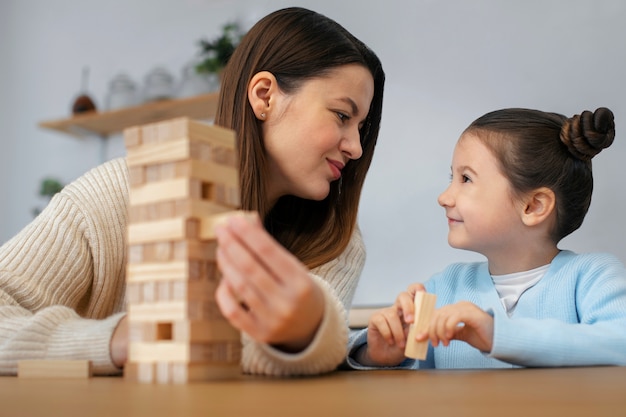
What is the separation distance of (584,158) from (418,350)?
2.64 feet

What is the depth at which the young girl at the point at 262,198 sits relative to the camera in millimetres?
952

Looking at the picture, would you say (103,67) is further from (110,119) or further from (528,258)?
(528,258)

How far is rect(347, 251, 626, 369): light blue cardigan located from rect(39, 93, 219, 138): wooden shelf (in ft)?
5.69

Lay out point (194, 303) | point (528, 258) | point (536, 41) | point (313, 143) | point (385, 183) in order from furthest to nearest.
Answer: point (385, 183)
point (536, 41)
point (528, 258)
point (313, 143)
point (194, 303)

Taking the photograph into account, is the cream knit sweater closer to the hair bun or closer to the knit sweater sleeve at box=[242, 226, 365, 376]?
the knit sweater sleeve at box=[242, 226, 365, 376]

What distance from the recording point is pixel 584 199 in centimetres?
160

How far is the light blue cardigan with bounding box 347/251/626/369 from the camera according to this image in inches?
41.1

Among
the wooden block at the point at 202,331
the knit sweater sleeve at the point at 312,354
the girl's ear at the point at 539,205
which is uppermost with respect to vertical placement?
the girl's ear at the point at 539,205

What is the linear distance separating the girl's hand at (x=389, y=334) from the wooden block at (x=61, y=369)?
18.0 inches

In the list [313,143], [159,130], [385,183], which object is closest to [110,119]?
[385,183]

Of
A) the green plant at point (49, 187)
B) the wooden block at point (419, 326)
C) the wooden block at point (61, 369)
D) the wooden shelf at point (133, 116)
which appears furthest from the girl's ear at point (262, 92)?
the green plant at point (49, 187)

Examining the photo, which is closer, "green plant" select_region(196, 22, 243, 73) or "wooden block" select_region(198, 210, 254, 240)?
"wooden block" select_region(198, 210, 254, 240)

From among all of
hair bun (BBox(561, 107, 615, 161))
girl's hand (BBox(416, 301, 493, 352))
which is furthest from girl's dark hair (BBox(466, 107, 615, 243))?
girl's hand (BBox(416, 301, 493, 352))

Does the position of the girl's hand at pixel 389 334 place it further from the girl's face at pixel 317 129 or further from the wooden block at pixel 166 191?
the wooden block at pixel 166 191
